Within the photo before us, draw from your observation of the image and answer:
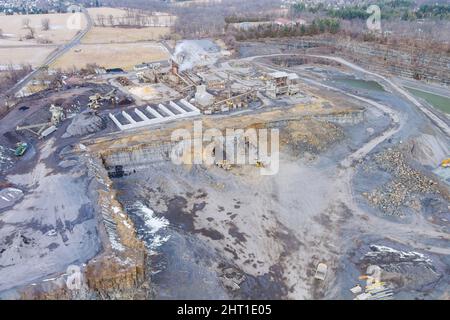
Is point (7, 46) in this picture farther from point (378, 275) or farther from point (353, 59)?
point (378, 275)

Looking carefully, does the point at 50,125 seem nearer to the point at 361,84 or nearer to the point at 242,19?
the point at 361,84

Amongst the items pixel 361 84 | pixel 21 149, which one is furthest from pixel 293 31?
pixel 21 149

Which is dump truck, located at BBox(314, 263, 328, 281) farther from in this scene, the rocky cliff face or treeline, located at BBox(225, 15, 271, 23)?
treeline, located at BBox(225, 15, 271, 23)

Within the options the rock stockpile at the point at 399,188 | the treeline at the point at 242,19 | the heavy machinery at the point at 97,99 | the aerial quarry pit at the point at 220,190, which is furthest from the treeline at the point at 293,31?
the rock stockpile at the point at 399,188

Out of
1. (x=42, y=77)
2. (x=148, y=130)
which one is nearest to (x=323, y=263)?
(x=148, y=130)

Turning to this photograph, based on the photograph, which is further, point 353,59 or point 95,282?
point 353,59

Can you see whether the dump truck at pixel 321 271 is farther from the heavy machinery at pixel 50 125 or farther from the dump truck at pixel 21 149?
the heavy machinery at pixel 50 125
